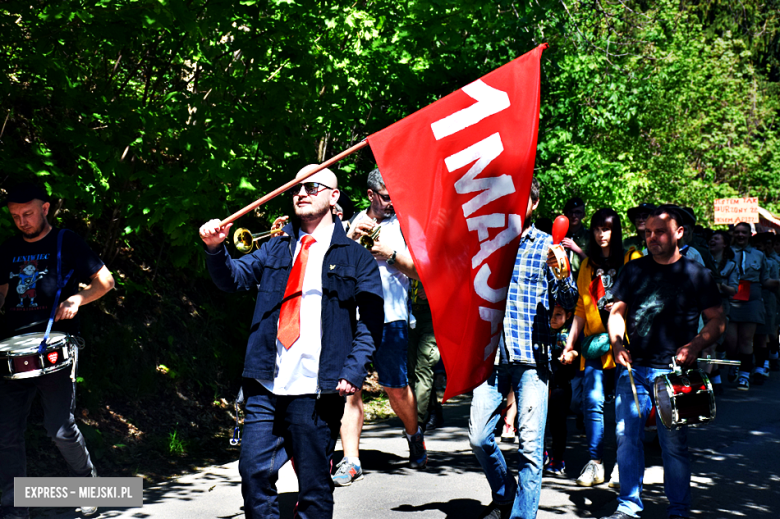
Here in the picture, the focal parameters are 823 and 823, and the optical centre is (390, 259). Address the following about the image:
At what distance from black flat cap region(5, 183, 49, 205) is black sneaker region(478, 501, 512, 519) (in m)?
3.45

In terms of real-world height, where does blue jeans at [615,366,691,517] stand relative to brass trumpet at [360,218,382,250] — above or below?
below

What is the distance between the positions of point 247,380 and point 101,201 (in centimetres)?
315

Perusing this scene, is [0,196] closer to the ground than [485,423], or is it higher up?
higher up

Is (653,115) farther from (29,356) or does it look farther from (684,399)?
(29,356)

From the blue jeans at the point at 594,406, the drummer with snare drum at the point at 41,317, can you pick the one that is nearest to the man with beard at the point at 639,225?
the blue jeans at the point at 594,406

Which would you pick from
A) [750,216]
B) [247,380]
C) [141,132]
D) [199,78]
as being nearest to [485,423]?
[247,380]

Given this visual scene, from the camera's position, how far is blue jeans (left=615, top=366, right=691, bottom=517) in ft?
17.1

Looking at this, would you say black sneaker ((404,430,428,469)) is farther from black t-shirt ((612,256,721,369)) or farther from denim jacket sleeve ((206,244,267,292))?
denim jacket sleeve ((206,244,267,292))

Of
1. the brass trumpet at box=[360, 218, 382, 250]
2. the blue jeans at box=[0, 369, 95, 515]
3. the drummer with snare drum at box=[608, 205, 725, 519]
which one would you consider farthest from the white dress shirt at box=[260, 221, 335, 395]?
the drummer with snare drum at box=[608, 205, 725, 519]

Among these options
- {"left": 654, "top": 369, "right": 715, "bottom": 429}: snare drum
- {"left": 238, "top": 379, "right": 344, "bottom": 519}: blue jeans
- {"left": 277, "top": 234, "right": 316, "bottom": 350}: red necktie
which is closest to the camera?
{"left": 238, "top": 379, "right": 344, "bottom": 519}: blue jeans

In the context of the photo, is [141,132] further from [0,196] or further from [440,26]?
[440,26]

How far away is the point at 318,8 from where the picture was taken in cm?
727

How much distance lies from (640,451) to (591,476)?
3.27 feet

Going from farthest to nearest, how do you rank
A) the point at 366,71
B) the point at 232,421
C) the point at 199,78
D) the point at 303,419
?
the point at 366,71, the point at 232,421, the point at 199,78, the point at 303,419
